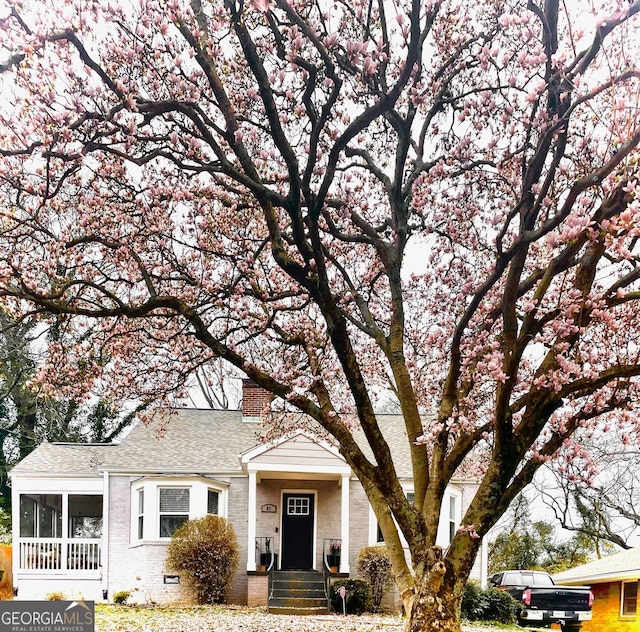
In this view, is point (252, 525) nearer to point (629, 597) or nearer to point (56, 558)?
point (56, 558)

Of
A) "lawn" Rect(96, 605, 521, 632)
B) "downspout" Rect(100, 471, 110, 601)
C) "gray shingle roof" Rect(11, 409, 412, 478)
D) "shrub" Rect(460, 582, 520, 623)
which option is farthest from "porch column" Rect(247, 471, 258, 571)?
"shrub" Rect(460, 582, 520, 623)

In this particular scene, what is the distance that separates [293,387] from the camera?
8.20m

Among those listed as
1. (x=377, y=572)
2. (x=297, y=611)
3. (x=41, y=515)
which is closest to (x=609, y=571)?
(x=377, y=572)

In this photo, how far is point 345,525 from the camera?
17.7 metres

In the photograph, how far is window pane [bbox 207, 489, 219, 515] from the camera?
1867 cm

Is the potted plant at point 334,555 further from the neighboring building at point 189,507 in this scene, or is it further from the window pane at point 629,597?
the window pane at point 629,597

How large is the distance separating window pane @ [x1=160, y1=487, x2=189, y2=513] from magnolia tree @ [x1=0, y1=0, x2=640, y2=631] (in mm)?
A: 7601

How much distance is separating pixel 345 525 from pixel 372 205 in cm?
973

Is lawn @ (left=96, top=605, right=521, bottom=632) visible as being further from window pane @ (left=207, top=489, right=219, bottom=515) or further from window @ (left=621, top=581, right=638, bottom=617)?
window @ (left=621, top=581, right=638, bottom=617)

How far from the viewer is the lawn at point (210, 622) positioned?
10984 mm

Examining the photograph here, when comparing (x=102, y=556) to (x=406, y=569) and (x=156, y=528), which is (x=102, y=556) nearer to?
(x=156, y=528)

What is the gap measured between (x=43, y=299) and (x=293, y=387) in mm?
2861

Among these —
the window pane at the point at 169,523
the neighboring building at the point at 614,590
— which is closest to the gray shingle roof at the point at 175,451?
the window pane at the point at 169,523

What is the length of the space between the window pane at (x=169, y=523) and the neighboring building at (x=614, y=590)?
11.1 metres
